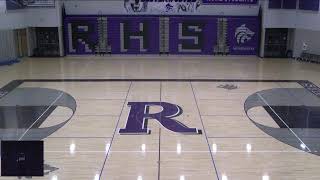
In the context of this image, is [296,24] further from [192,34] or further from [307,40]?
[192,34]

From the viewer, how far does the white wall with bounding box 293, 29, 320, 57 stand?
19141 mm

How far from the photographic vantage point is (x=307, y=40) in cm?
1950

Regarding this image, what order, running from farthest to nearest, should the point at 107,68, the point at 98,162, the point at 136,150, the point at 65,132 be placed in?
1. the point at 107,68
2. the point at 65,132
3. the point at 136,150
4. the point at 98,162

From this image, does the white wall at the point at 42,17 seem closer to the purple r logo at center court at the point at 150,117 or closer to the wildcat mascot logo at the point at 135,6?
the wildcat mascot logo at the point at 135,6

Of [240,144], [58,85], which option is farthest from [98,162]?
[58,85]

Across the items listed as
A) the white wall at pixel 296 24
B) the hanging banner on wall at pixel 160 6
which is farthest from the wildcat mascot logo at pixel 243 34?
the hanging banner on wall at pixel 160 6

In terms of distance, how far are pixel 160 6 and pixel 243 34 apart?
4536 millimetres

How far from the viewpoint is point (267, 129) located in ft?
33.9

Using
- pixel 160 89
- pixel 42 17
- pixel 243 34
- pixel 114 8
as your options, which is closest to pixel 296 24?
pixel 243 34

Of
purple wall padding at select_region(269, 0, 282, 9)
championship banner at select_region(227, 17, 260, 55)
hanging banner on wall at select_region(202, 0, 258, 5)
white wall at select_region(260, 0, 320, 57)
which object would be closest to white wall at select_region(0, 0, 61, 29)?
hanging banner on wall at select_region(202, 0, 258, 5)

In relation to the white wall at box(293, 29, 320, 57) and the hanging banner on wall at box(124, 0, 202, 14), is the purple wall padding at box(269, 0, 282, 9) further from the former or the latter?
the hanging banner on wall at box(124, 0, 202, 14)

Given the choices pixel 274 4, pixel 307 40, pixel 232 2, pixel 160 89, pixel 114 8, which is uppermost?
pixel 232 2

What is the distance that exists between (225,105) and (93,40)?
1026cm

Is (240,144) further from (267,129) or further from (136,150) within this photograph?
(136,150)
